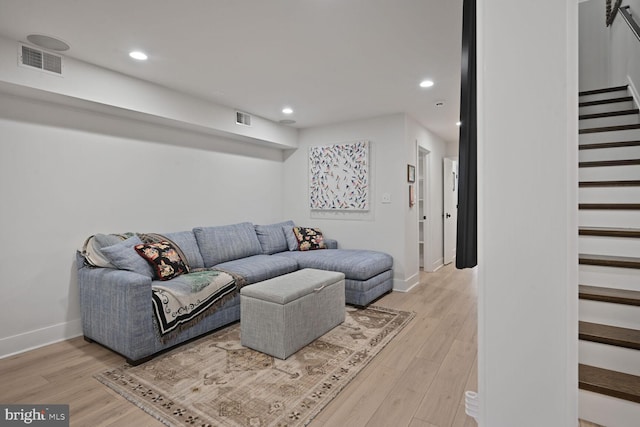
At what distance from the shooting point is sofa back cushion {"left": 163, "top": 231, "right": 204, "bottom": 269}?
3486mm

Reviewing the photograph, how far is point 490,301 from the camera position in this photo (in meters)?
0.81

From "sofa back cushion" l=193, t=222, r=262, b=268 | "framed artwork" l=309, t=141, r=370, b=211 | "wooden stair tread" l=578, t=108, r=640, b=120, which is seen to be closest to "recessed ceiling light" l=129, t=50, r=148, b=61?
"sofa back cushion" l=193, t=222, r=262, b=268

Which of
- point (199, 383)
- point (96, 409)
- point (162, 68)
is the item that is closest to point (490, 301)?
point (199, 383)

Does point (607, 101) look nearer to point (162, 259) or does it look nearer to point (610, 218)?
point (610, 218)

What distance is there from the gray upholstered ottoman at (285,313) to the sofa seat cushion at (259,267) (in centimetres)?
56

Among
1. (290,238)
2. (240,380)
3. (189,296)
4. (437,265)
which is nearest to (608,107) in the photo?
(437,265)

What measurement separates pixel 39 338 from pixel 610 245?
4407 mm

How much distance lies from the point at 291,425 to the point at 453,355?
1.43m

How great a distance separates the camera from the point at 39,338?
2.75 metres

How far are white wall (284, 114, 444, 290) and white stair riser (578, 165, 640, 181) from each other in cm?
201

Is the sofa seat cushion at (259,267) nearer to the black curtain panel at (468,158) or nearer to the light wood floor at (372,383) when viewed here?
the light wood floor at (372,383)

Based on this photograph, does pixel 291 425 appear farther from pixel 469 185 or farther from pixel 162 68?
pixel 162 68

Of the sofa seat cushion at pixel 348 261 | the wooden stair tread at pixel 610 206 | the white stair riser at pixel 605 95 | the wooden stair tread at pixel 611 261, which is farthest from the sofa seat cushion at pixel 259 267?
the white stair riser at pixel 605 95

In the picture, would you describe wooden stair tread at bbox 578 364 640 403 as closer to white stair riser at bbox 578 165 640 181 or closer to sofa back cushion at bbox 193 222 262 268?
white stair riser at bbox 578 165 640 181
